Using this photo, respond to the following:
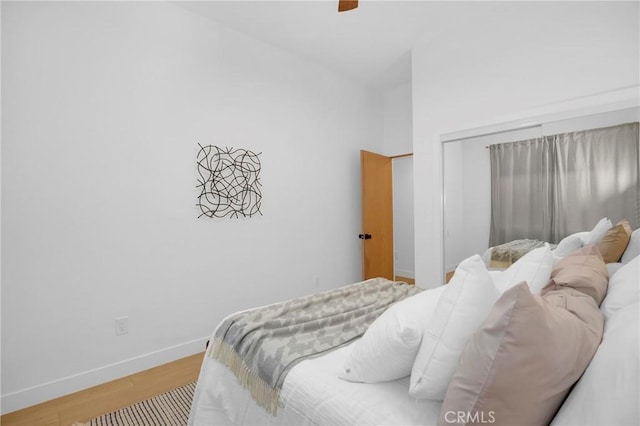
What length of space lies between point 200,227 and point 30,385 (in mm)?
1528

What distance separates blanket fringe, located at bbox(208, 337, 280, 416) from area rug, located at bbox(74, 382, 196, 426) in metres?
0.64

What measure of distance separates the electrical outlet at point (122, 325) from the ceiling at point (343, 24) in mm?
2692

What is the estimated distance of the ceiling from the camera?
8.98 ft

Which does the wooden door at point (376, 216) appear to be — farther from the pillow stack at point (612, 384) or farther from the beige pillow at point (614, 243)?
the pillow stack at point (612, 384)

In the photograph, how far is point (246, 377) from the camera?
4.62 feet

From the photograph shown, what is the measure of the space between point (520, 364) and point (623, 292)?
64cm

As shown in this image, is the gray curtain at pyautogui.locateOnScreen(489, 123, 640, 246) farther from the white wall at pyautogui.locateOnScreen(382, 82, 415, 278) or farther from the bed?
→ the white wall at pyautogui.locateOnScreen(382, 82, 415, 278)

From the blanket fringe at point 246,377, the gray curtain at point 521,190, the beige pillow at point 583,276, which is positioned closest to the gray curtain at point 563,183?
the gray curtain at point 521,190

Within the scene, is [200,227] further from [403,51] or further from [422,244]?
[403,51]

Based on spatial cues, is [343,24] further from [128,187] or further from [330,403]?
[330,403]

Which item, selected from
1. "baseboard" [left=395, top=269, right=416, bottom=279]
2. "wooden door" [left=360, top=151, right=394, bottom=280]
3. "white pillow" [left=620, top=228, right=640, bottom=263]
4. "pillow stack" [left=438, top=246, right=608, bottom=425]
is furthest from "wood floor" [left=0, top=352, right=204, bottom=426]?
"baseboard" [left=395, top=269, right=416, bottom=279]

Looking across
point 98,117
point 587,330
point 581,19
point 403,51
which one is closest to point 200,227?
point 98,117

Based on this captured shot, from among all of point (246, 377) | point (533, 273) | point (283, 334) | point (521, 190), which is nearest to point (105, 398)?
point (246, 377)

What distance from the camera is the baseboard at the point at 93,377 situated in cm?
201
